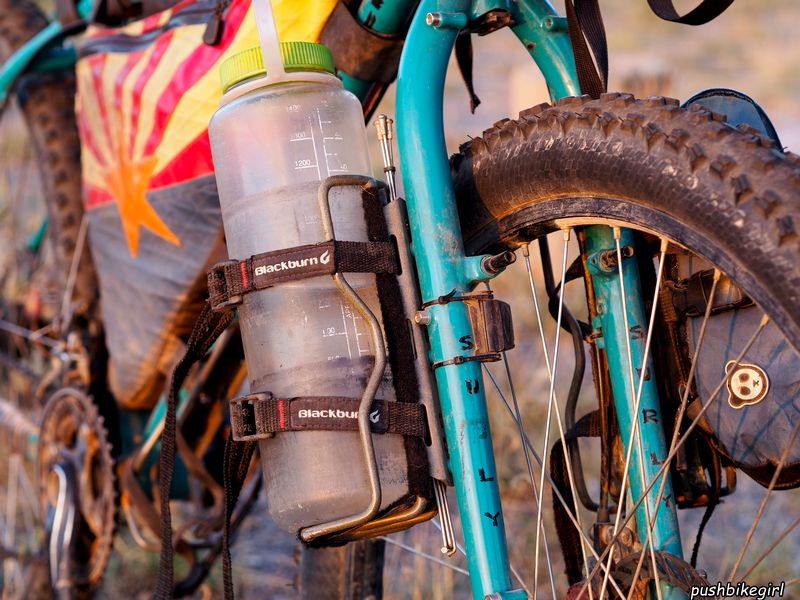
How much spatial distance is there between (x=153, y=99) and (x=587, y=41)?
1118mm

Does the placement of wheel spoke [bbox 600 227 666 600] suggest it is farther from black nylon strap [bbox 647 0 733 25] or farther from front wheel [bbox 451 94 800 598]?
black nylon strap [bbox 647 0 733 25]

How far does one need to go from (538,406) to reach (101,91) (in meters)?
2.23

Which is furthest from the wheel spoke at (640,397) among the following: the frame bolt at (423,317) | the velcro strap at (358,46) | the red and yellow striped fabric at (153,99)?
the red and yellow striped fabric at (153,99)

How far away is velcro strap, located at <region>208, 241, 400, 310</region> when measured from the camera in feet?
5.06

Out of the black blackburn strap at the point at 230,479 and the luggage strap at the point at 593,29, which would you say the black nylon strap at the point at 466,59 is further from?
the black blackburn strap at the point at 230,479

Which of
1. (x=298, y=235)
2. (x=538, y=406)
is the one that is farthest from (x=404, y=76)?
(x=538, y=406)

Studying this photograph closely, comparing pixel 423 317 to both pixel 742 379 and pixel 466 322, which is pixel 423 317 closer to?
pixel 466 322

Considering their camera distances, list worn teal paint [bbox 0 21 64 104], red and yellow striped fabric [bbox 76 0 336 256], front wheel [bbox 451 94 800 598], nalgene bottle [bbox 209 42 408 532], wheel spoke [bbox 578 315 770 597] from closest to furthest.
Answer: front wheel [bbox 451 94 800 598] < wheel spoke [bbox 578 315 770 597] < nalgene bottle [bbox 209 42 408 532] < red and yellow striped fabric [bbox 76 0 336 256] < worn teal paint [bbox 0 21 64 104]

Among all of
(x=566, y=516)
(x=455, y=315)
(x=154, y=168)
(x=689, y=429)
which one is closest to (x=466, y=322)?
(x=455, y=315)

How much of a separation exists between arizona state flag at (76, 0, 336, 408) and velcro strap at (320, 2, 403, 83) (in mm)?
27

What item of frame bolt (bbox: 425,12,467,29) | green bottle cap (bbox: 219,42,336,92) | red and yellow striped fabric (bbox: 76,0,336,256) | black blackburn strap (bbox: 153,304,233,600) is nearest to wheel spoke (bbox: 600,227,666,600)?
frame bolt (bbox: 425,12,467,29)

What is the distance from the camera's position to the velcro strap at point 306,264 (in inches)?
60.7

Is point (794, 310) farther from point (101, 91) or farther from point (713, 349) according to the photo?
point (101, 91)

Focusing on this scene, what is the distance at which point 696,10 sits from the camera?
164 cm
